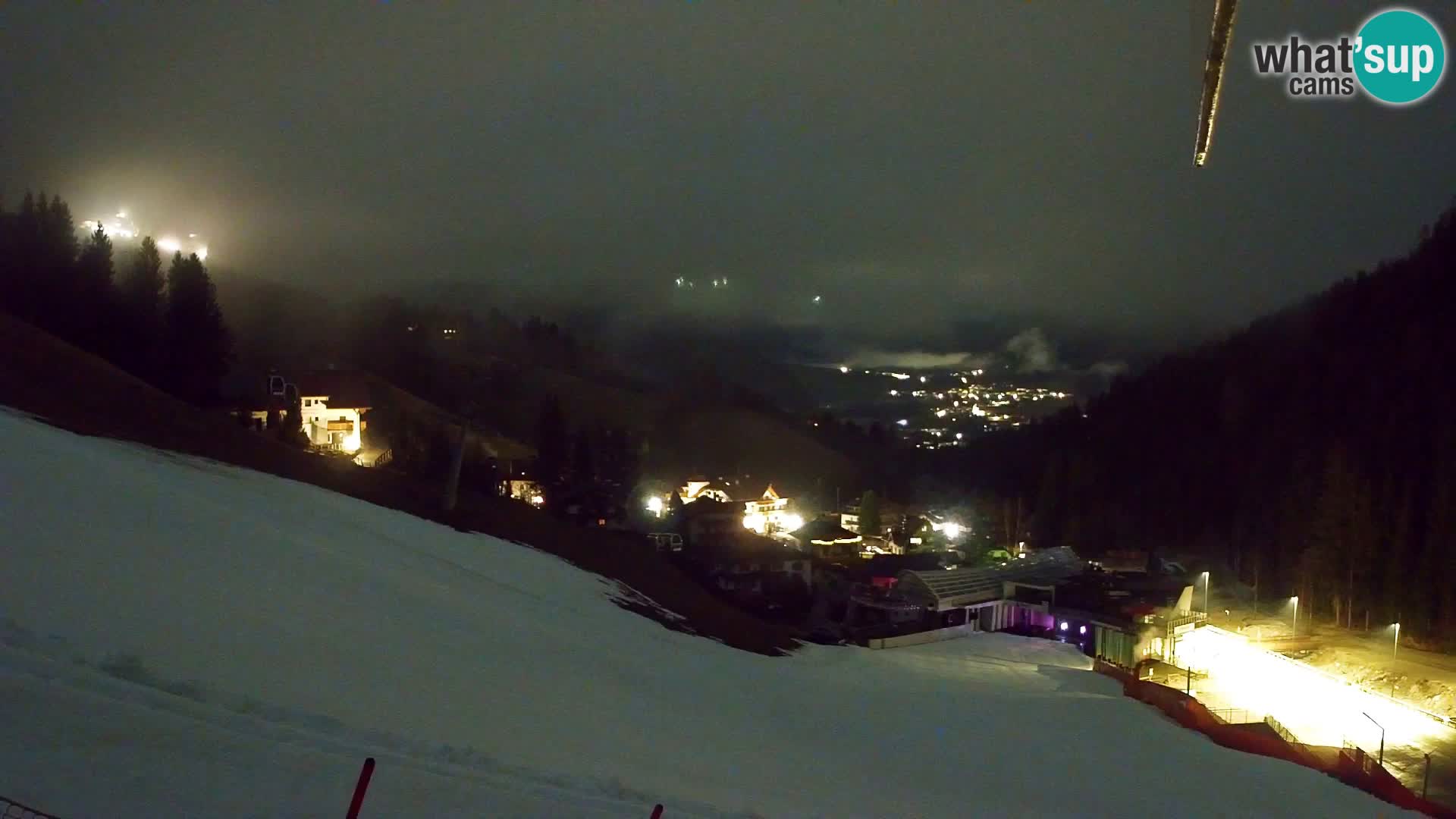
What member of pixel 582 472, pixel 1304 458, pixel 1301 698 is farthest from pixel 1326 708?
pixel 582 472

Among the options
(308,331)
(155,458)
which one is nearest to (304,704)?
(155,458)

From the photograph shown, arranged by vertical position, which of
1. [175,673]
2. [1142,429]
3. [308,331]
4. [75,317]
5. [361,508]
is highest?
[308,331]

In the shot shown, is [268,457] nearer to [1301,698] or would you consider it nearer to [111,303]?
[111,303]

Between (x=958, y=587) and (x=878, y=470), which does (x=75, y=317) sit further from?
(x=878, y=470)

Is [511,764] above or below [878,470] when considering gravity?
below

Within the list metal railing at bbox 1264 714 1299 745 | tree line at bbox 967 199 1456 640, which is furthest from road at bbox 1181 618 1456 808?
tree line at bbox 967 199 1456 640
